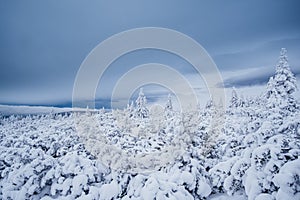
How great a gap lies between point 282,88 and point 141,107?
35876 mm

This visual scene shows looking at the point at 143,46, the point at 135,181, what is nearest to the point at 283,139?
the point at 135,181

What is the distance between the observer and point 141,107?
49.5 m

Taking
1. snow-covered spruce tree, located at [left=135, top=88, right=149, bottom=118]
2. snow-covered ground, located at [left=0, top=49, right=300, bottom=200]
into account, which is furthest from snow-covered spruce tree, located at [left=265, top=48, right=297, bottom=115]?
snow-covered spruce tree, located at [left=135, top=88, right=149, bottom=118]

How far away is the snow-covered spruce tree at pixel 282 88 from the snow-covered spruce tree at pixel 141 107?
112ft

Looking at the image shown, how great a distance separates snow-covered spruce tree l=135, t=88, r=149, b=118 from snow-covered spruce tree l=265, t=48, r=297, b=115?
34057 millimetres

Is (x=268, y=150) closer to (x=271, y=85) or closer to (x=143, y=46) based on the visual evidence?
(x=271, y=85)

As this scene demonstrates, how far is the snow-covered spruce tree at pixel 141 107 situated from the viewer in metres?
48.7

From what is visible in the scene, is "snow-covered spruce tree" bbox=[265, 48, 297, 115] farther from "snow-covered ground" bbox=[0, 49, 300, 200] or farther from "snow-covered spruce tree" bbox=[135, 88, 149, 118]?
"snow-covered spruce tree" bbox=[135, 88, 149, 118]

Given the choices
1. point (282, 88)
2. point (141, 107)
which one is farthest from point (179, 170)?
point (141, 107)

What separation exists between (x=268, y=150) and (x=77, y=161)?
687 centimetres

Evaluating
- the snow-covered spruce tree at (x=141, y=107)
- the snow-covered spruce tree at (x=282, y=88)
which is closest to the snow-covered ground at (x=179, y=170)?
the snow-covered spruce tree at (x=282, y=88)

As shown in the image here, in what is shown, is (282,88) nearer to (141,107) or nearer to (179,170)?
(179,170)

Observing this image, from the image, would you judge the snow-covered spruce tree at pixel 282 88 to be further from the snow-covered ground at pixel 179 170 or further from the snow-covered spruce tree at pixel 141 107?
the snow-covered spruce tree at pixel 141 107

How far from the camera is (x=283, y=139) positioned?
6.34 metres
